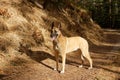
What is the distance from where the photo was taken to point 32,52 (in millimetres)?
11336

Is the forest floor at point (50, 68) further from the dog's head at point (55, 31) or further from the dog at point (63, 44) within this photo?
the dog's head at point (55, 31)

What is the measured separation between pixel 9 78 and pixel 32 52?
278 centimetres

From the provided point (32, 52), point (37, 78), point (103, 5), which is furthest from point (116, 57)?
point (103, 5)

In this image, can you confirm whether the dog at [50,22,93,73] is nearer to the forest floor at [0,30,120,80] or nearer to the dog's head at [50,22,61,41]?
the dog's head at [50,22,61,41]

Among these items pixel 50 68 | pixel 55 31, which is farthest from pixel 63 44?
pixel 50 68

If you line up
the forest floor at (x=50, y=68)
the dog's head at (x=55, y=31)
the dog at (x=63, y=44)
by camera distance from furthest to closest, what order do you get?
the forest floor at (x=50, y=68) → the dog at (x=63, y=44) → the dog's head at (x=55, y=31)

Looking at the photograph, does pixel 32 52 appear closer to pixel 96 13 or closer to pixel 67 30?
pixel 67 30

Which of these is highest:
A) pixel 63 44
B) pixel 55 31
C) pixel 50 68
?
pixel 55 31

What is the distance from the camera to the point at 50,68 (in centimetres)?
995

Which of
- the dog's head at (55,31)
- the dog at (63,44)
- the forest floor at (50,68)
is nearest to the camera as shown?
the dog's head at (55,31)

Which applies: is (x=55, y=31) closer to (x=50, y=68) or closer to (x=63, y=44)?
(x=63, y=44)

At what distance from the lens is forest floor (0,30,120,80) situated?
9.08 m

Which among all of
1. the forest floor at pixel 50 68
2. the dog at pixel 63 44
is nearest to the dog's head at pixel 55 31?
the dog at pixel 63 44

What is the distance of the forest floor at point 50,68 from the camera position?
9078mm
